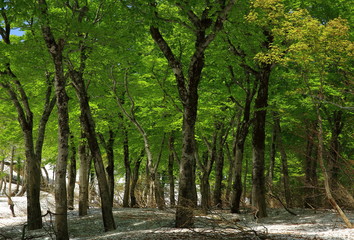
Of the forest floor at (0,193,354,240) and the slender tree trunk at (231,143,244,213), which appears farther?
the slender tree trunk at (231,143,244,213)

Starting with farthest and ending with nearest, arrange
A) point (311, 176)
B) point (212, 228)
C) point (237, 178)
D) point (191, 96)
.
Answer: point (311, 176), point (237, 178), point (191, 96), point (212, 228)

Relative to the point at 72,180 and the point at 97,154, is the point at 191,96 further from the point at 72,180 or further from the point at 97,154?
the point at 72,180

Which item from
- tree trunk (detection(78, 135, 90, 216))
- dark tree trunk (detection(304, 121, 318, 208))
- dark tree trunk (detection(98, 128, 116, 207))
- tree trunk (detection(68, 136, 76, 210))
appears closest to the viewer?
dark tree trunk (detection(304, 121, 318, 208))

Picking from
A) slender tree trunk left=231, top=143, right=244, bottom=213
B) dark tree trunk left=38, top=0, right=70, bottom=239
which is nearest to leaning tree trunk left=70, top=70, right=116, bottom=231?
dark tree trunk left=38, top=0, right=70, bottom=239

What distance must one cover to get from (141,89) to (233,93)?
468 centimetres

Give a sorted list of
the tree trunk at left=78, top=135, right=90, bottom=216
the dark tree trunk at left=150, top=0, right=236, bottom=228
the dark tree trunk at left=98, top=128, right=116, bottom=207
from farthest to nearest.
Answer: the dark tree trunk at left=98, top=128, right=116, bottom=207, the tree trunk at left=78, top=135, right=90, bottom=216, the dark tree trunk at left=150, top=0, right=236, bottom=228

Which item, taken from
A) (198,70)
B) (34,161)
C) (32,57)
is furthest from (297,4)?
(34,161)

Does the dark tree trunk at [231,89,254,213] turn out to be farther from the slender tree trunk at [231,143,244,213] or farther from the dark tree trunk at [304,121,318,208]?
the dark tree trunk at [304,121,318,208]

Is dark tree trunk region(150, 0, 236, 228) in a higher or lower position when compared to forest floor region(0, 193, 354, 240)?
higher

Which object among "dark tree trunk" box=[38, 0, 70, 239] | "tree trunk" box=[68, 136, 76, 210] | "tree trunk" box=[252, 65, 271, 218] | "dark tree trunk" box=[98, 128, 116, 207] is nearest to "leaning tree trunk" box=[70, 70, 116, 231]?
"dark tree trunk" box=[38, 0, 70, 239]

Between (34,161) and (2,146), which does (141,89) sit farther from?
(2,146)

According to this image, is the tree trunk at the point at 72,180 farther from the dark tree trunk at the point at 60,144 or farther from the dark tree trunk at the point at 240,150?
the dark tree trunk at the point at 60,144

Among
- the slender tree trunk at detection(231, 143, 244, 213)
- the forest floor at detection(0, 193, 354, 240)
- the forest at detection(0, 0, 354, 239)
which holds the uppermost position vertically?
the forest at detection(0, 0, 354, 239)

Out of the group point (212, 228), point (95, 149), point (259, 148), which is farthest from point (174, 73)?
point (212, 228)
